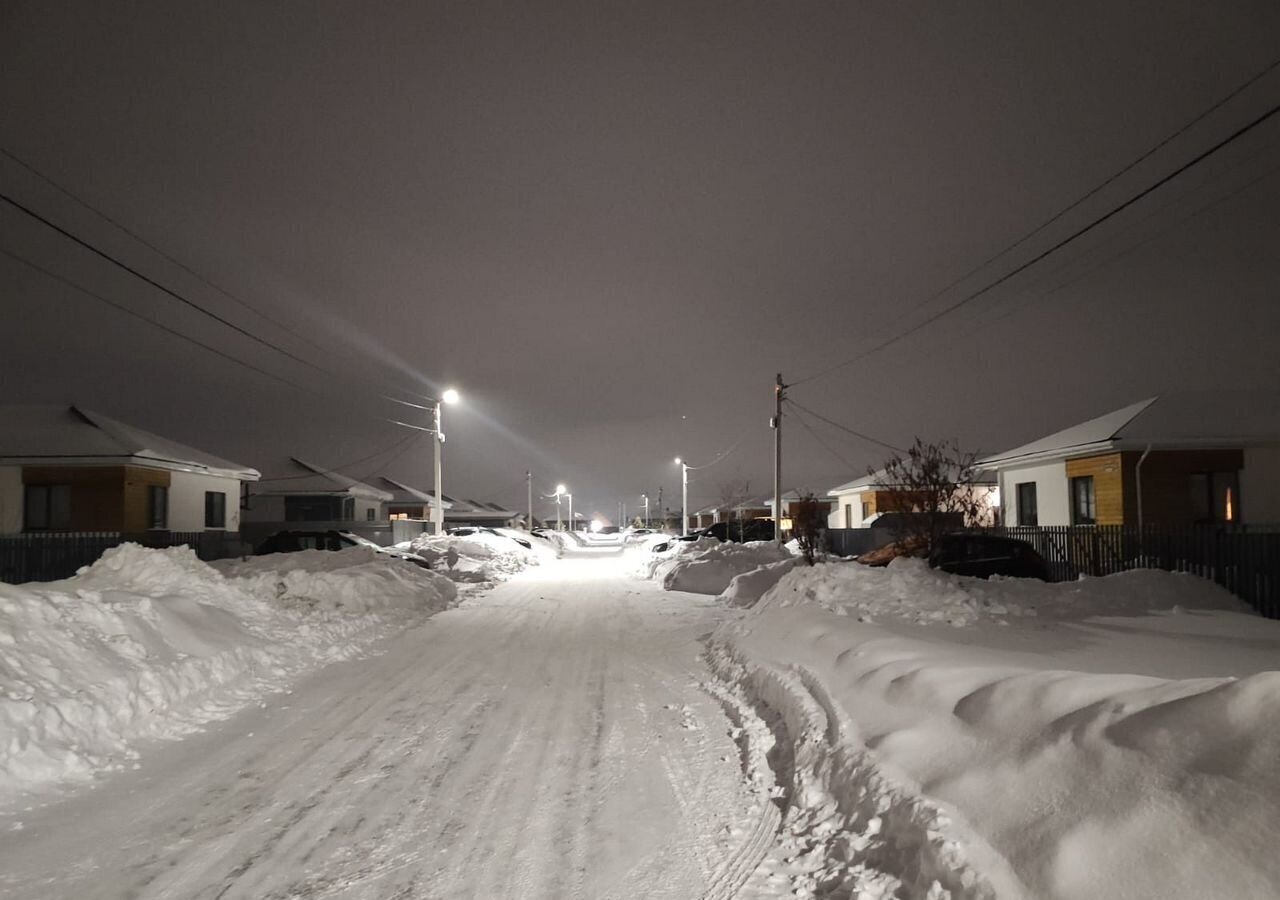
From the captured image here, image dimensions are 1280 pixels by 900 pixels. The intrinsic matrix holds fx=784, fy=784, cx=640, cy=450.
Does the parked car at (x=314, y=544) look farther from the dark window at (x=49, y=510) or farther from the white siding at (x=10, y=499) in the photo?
the white siding at (x=10, y=499)

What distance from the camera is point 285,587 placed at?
16.5 metres

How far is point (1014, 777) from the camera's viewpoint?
4234mm

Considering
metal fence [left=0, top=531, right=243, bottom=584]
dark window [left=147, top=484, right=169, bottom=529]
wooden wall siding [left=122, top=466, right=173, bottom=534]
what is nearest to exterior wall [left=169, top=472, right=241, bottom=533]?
dark window [left=147, top=484, right=169, bottom=529]

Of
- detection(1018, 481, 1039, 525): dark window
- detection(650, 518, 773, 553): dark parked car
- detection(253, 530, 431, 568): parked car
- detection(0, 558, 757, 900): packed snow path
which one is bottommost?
detection(0, 558, 757, 900): packed snow path

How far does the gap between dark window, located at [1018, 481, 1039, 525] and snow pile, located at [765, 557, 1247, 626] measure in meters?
16.5

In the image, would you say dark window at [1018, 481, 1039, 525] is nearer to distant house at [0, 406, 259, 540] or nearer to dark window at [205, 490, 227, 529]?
distant house at [0, 406, 259, 540]

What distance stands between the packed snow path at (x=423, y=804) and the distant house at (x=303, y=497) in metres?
48.7

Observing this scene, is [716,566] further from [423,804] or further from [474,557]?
[423,804]

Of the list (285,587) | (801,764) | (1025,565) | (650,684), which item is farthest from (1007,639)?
(285,587)

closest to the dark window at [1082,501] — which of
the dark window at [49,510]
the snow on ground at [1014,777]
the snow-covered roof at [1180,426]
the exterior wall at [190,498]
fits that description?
the snow-covered roof at [1180,426]

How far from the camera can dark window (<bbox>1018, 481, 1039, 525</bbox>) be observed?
30.7 m

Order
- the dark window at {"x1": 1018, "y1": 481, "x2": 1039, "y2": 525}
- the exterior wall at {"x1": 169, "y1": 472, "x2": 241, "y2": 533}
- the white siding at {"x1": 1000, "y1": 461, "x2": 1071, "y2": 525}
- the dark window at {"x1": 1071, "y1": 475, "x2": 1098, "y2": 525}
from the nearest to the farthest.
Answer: the dark window at {"x1": 1071, "y1": 475, "x2": 1098, "y2": 525} < the white siding at {"x1": 1000, "y1": 461, "x2": 1071, "y2": 525} < the dark window at {"x1": 1018, "y1": 481, "x2": 1039, "y2": 525} < the exterior wall at {"x1": 169, "y1": 472, "x2": 241, "y2": 533}

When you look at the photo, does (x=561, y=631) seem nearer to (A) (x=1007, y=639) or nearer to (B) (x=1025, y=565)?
(A) (x=1007, y=639)

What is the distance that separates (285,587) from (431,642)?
4834 mm
